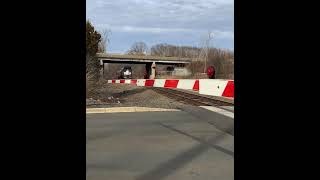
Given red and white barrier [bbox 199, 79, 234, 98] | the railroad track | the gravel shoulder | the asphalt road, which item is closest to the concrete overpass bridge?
the gravel shoulder

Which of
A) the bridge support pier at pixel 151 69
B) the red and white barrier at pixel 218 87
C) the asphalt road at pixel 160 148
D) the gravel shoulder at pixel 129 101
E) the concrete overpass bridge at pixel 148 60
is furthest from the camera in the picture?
the bridge support pier at pixel 151 69

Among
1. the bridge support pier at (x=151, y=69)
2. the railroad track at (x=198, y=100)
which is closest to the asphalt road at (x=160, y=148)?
the railroad track at (x=198, y=100)

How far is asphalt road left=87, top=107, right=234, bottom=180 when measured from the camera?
16.6 feet

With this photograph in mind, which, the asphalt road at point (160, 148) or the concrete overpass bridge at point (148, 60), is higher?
the concrete overpass bridge at point (148, 60)

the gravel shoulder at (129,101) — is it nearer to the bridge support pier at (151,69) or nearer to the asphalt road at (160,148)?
the asphalt road at (160,148)

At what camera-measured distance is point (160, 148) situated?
22.1 feet

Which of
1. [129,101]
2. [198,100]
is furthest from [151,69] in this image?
[198,100]

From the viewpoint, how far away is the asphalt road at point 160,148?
5.07 metres

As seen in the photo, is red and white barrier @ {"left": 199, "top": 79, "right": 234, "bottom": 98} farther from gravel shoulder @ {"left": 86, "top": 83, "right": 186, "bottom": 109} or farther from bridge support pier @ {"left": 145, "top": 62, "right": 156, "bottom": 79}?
bridge support pier @ {"left": 145, "top": 62, "right": 156, "bottom": 79}

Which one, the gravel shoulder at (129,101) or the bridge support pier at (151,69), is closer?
the gravel shoulder at (129,101)
